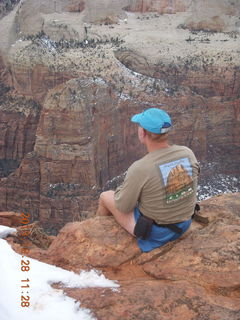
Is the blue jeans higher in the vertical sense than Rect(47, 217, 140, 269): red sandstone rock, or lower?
higher

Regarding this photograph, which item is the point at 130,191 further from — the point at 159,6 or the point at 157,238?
the point at 159,6

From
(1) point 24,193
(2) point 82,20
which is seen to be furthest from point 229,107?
(2) point 82,20

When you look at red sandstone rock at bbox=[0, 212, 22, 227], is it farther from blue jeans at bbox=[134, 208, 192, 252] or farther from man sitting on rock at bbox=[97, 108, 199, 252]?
blue jeans at bbox=[134, 208, 192, 252]

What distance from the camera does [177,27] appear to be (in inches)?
1389

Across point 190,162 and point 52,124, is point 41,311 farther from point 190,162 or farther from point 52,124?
point 52,124

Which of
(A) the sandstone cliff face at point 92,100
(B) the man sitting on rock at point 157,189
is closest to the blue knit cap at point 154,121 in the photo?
(B) the man sitting on rock at point 157,189

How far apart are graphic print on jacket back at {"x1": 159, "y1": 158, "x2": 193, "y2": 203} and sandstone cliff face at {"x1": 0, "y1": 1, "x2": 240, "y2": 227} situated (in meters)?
12.5

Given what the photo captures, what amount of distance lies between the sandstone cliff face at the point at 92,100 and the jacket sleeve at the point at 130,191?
12387 mm

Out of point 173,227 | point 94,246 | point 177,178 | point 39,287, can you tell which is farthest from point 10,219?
point 177,178

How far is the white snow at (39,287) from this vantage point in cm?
327

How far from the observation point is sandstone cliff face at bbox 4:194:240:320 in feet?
11.1

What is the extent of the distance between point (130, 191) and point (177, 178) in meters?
0.52

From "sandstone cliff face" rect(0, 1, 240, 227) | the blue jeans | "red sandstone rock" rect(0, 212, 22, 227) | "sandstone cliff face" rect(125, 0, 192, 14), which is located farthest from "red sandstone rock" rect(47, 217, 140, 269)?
"sandstone cliff face" rect(125, 0, 192, 14)

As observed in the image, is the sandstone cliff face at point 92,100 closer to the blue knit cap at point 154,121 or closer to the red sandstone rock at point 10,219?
the red sandstone rock at point 10,219
